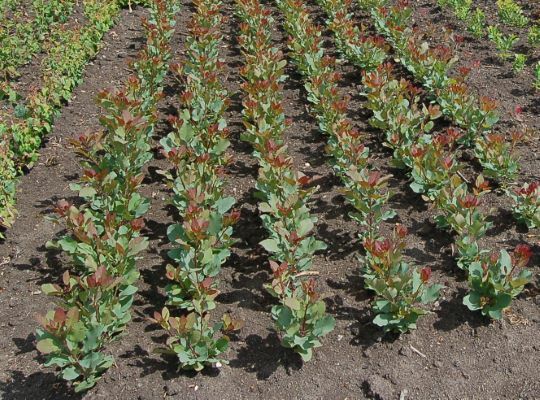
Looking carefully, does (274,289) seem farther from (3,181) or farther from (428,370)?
(3,181)

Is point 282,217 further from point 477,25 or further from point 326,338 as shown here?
point 477,25

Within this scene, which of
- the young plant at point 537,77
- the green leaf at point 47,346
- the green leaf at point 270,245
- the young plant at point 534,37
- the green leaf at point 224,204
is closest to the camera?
the green leaf at point 47,346

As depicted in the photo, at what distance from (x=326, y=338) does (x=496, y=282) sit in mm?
1106

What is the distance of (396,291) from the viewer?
3.65 metres

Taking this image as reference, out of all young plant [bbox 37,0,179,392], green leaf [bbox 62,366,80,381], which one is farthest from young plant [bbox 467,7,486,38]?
green leaf [bbox 62,366,80,381]

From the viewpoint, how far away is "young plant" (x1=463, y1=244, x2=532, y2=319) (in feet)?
11.9

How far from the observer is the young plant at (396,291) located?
3.61 m

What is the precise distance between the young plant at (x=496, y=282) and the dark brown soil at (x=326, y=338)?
145 millimetres

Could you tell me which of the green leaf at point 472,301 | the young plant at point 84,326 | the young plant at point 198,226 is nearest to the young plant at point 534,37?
the young plant at point 198,226

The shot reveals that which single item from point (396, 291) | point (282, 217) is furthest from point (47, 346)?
point (396, 291)

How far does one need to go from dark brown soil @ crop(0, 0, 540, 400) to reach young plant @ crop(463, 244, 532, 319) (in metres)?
0.14

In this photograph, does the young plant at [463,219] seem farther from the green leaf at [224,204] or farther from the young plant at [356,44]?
the young plant at [356,44]

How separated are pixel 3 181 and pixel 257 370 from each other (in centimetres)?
277

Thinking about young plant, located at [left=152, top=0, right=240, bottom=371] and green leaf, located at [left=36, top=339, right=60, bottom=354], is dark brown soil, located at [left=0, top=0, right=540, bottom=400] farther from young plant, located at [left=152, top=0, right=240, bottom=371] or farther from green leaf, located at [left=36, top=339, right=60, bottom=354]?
green leaf, located at [left=36, top=339, right=60, bottom=354]
